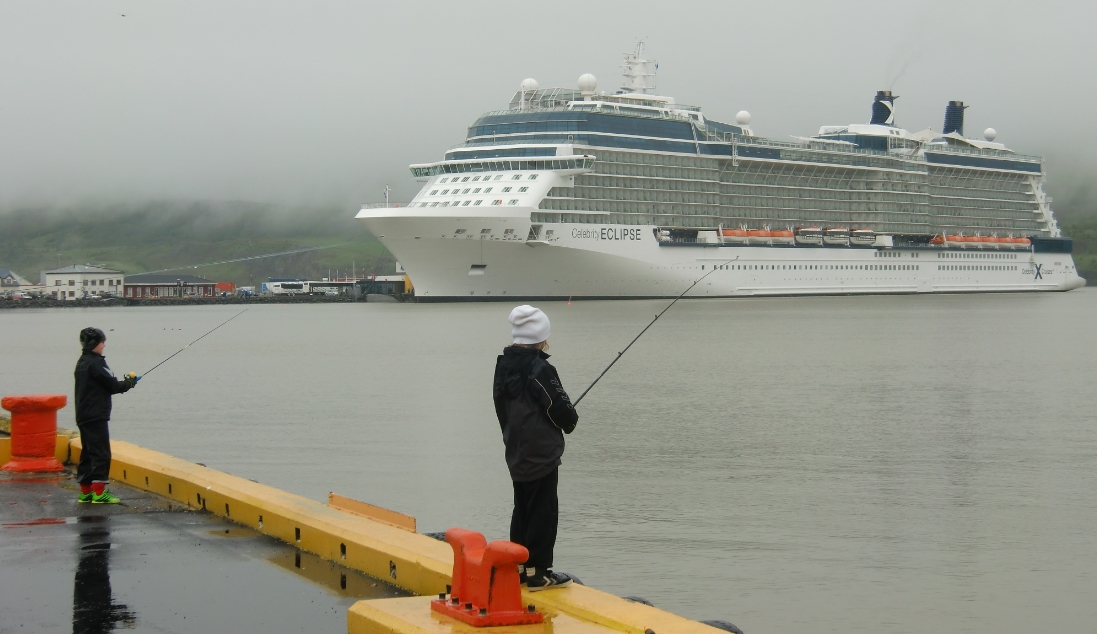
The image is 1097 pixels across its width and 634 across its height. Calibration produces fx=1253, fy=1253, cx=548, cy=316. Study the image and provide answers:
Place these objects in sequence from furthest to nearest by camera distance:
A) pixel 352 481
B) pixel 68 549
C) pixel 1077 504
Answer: pixel 352 481, pixel 1077 504, pixel 68 549

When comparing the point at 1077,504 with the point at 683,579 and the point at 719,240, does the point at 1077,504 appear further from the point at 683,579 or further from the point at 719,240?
the point at 719,240

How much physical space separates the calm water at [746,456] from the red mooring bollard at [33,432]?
143 inches

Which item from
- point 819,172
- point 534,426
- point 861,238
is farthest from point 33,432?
point 861,238

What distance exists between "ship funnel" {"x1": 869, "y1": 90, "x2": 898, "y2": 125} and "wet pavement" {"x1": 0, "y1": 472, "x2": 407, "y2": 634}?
333 feet

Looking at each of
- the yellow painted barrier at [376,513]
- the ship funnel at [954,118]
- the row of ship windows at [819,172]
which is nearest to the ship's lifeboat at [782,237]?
the row of ship windows at [819,172]

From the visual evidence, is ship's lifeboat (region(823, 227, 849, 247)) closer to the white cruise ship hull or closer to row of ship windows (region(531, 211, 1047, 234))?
the white cruise ship hull

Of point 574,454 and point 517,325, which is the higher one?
point 517,325

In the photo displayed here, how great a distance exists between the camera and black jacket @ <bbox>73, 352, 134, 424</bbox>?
29.9 feet

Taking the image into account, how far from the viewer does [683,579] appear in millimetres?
10047

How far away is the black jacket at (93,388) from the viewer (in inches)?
359

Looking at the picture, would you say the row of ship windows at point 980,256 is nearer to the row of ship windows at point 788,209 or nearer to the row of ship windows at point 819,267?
the row of ship windows at point 788,209

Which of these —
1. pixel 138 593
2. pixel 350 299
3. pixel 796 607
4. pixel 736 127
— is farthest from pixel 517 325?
pixel 350 299

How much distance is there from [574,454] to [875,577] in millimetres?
7018

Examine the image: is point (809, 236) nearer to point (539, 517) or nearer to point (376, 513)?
point (376, 513)
